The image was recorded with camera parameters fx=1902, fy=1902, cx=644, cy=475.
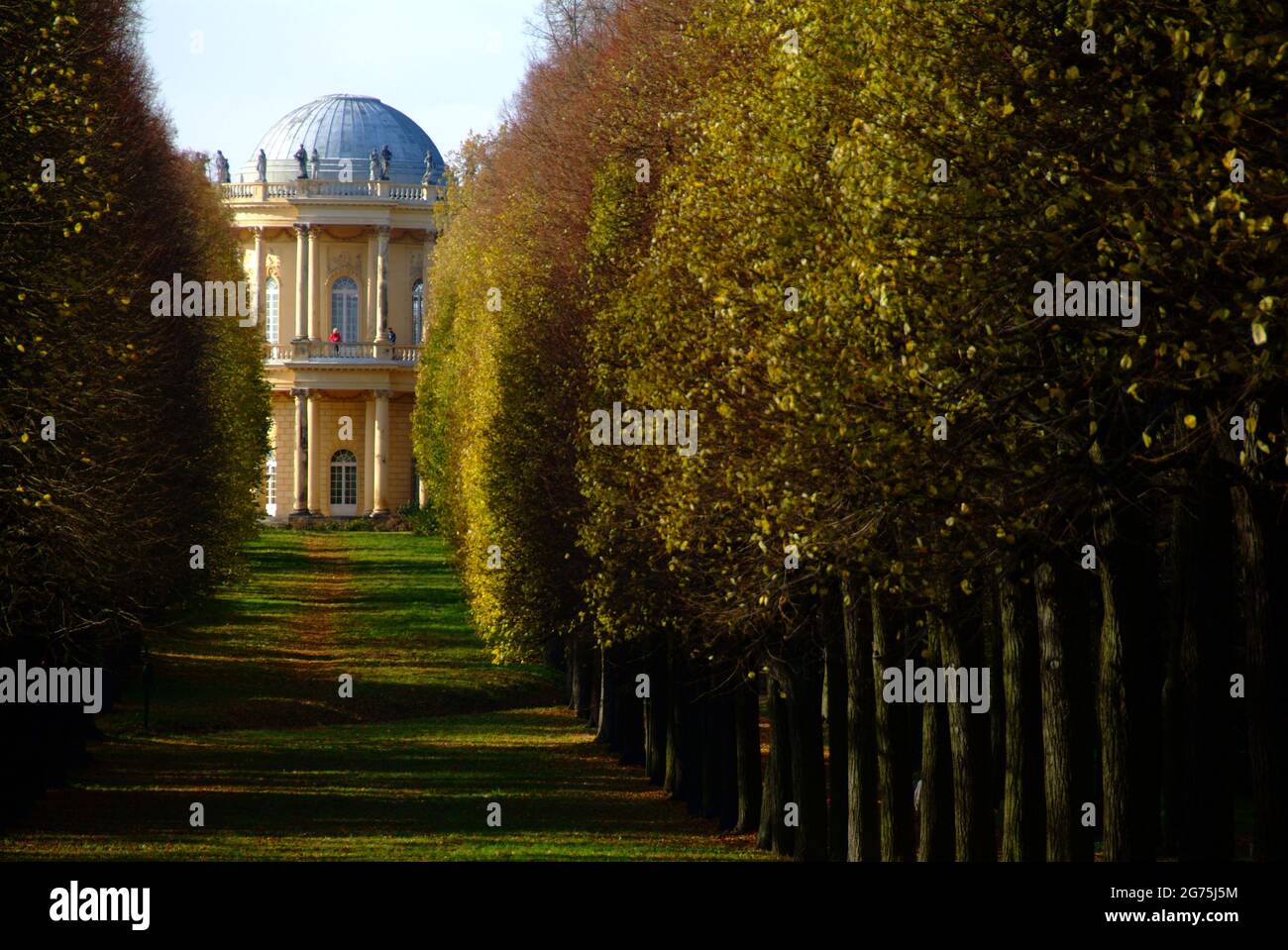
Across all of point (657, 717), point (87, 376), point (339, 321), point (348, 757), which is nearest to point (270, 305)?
point (339, 321)

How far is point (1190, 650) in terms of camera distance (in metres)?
16.5

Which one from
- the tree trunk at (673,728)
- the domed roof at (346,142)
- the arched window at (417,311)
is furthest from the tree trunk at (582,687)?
the domed roof at (346,142)

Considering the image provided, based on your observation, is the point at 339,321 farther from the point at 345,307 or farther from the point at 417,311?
the point at 417,311

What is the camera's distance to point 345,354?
101 m

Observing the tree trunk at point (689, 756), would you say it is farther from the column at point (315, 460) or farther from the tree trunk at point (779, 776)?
the column at point (315, 460)

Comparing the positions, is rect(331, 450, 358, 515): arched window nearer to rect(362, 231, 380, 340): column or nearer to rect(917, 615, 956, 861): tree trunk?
rect(362, 231, 380, 340): column

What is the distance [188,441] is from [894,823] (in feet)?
67.1

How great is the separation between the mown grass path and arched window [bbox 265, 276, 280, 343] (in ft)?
135

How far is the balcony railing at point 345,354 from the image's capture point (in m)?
99.5

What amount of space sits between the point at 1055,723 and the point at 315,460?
8668cm

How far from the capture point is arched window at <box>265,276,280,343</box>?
105250 millimetres

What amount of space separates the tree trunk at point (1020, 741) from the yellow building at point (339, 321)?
79.5m
